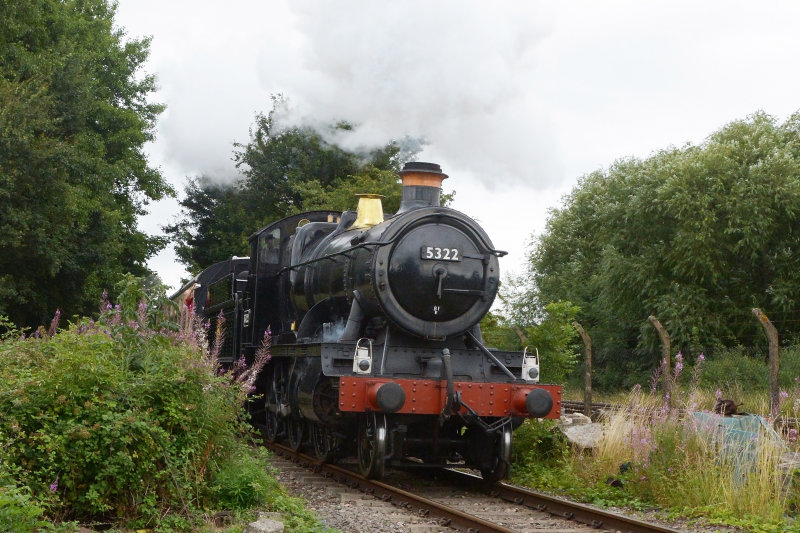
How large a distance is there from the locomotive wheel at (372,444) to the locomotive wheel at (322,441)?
0.61 meters

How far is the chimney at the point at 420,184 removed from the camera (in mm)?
10148

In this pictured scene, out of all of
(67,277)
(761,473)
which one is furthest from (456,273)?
(67,277)

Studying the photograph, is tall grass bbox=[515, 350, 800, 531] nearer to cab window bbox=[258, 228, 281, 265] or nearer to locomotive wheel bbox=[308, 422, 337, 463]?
locomotive wheel bbox=[308, 422, 337, 463]

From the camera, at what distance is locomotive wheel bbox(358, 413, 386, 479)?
29.4 feet

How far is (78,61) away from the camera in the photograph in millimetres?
24688

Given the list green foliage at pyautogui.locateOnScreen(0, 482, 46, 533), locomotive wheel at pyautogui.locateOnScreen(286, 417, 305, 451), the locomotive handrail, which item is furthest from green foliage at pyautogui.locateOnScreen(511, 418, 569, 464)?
green foliage at pyautogui.locateOnScreen(0, 482, 46, 533)

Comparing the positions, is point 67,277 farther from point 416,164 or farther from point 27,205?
point 416,164

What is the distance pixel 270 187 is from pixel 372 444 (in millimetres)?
29538

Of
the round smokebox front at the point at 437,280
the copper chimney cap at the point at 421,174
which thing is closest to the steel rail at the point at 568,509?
the round smokebox front at the point at 437,280

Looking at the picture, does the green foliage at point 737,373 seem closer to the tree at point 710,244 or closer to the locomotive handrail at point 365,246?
the tree at point 710,244

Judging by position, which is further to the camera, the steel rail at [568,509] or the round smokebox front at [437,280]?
the round smokebox front at [437,280]

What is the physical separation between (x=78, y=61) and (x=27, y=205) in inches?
187

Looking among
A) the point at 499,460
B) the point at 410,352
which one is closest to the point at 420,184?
the point at 410,352

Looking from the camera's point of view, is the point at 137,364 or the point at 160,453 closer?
the point at 160,453
